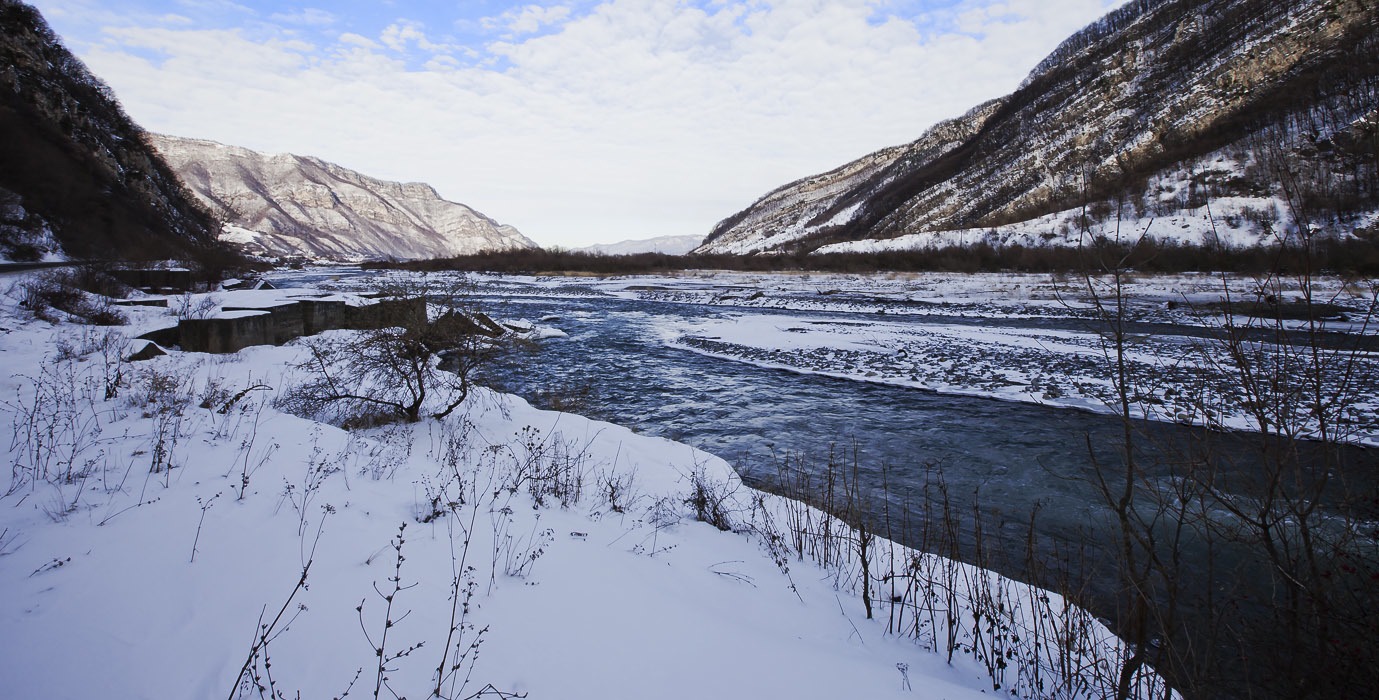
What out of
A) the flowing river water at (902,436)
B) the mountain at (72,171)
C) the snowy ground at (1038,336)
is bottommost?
the flowing river water at (902,436)

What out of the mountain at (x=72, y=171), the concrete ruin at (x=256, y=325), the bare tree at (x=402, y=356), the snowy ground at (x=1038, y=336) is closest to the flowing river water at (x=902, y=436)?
the snowy ground at (x=1038, y=336)

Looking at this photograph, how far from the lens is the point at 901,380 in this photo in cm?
1184

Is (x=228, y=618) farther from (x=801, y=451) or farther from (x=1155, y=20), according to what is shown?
(x=1155, y=20)

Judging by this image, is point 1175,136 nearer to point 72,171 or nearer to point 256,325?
point 256,325

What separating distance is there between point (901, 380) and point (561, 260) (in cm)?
5432

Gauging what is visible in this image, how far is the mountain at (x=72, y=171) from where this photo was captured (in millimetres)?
24609

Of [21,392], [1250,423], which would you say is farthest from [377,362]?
[1250,423]

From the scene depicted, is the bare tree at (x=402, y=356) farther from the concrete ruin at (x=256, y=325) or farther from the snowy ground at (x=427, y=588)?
the snowy ground at (x=427, y=588)

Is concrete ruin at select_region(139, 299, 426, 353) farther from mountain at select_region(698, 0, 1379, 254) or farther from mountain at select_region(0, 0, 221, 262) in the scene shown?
mountain at select_region(698, 0, 1379, 254)

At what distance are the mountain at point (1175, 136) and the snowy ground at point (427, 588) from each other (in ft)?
41.5

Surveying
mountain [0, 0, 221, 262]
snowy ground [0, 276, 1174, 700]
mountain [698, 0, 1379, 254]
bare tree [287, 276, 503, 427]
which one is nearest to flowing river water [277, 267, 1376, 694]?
snowy ground [0, 276, 1174, 700]

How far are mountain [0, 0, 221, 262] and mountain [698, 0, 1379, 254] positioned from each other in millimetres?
37260

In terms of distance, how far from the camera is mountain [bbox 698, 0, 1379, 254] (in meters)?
30.9

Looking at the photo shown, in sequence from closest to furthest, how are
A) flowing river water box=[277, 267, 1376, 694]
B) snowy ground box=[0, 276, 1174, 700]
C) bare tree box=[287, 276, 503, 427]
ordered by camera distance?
snowy ground box=[0, 276, 1174, 700], flowing river water box=[277, 267, 1376, 694], bare tree box=[287, 276, 503, 427]
